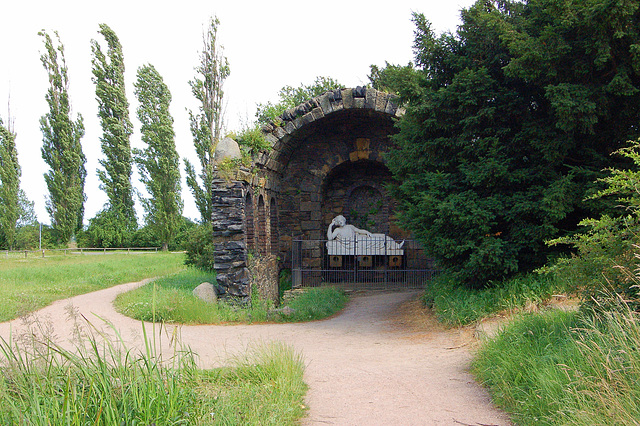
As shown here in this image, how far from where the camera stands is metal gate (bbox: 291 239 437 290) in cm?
1362

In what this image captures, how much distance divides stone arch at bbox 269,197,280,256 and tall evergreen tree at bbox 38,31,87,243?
20.2 meters

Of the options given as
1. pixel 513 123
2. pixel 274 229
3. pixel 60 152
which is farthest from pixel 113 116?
pixel 513 123

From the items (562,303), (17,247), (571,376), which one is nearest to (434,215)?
(562,303)

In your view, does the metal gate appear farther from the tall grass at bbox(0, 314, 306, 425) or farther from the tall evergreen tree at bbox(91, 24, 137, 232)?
the tall evergreen tree at bbox(91, 24, 137, 232)

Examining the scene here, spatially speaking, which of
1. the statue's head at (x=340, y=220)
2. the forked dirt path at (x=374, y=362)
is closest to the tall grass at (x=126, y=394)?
the forked dirt path at (x=374, y=362)

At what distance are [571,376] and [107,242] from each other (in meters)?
33.6

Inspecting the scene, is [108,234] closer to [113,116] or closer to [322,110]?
[113,116]

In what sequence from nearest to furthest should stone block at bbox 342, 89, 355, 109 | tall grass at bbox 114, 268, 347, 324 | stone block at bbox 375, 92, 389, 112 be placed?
tall grass at bbox 114, 268, 347, 324, stone block at bbox 375, 92, 389, 112, stone block at bbox 342, 89, 355, 109

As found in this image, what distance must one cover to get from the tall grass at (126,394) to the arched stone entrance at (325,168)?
801 centimetres

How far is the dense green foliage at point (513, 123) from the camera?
6102mm

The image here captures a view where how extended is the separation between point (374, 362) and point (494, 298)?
2298mm

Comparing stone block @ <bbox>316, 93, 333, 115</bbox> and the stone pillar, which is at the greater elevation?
stone block @ <bbox>316, 93, 333, 115</bbox>

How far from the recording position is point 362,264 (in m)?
14.3

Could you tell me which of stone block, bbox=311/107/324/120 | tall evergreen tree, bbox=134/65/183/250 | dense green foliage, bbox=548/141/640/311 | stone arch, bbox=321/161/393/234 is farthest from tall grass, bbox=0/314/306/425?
tall evergreen tree, bbox=134/65/183/250
